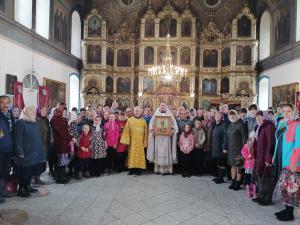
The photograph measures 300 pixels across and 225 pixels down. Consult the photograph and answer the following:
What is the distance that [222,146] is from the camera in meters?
6.88

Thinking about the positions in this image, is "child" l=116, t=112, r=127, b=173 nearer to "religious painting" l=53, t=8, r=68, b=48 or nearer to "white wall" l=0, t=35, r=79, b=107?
"white wall" l=0, t=35, r=79, b=107

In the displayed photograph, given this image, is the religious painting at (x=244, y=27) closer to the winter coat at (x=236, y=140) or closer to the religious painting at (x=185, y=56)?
the religious painting at (x=185, y=56)

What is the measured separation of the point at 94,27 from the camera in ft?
61.2

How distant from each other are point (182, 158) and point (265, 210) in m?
3.12

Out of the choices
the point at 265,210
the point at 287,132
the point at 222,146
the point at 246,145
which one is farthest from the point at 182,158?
the point at 287,132

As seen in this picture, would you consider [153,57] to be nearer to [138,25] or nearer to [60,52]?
[138,25]

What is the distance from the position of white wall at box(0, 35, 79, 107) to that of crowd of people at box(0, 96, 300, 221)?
3.80 metres

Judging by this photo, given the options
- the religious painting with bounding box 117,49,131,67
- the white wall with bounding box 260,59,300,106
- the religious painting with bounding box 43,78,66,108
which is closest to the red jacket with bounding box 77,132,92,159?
the religious painting with bounding box 43,78,66,108

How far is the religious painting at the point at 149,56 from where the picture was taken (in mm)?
18562

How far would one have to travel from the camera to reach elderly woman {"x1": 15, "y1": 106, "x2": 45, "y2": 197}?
5.36m

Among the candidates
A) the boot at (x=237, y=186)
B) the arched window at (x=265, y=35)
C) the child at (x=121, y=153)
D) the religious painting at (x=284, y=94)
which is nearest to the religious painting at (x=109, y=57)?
the arched window at (x=265, y=35)

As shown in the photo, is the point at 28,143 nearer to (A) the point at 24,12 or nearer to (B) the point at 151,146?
(B) the point at 151,146

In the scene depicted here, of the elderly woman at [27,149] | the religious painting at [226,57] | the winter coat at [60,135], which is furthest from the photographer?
the religious painting at [226,57]

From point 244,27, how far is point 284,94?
618 cm
